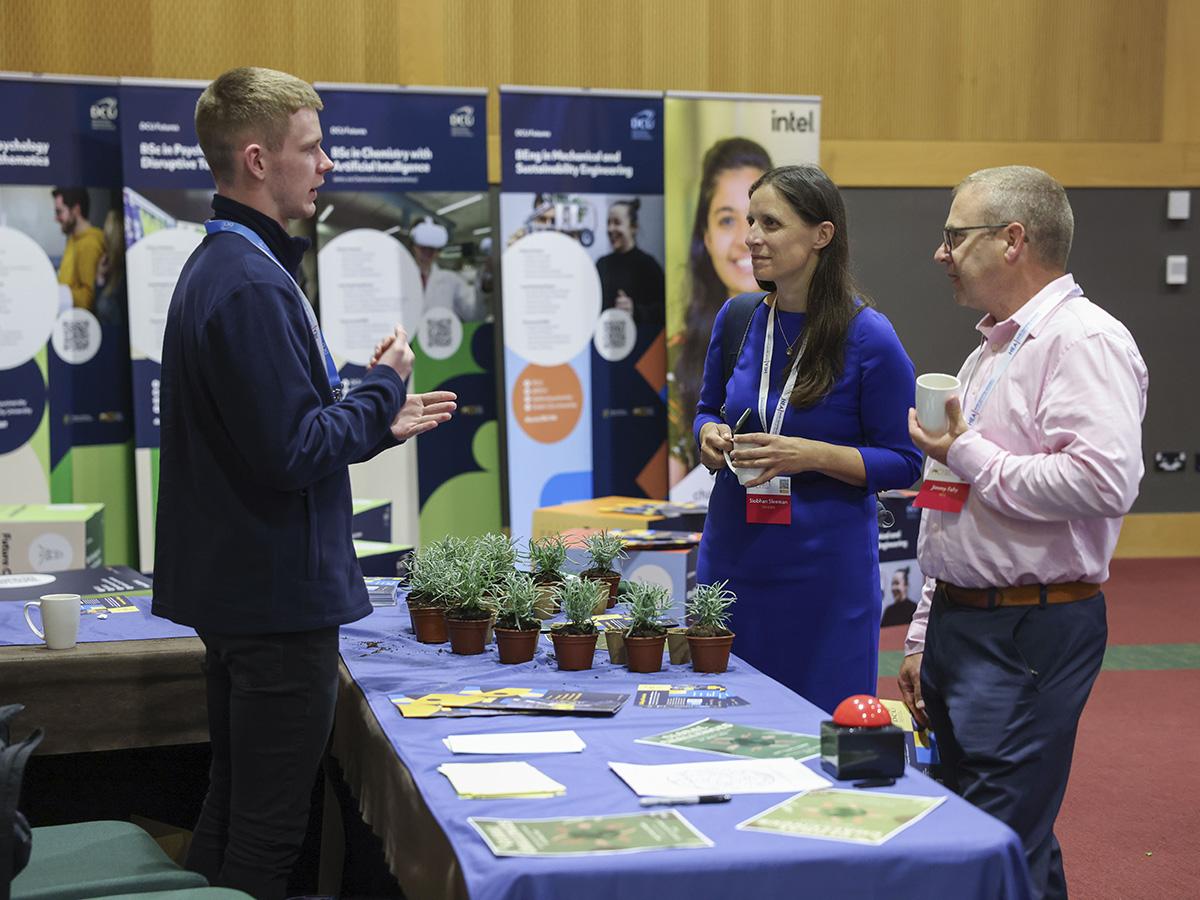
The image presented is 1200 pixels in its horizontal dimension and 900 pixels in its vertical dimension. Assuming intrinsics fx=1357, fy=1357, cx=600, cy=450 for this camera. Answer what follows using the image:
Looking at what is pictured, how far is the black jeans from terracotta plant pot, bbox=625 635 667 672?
503 mm

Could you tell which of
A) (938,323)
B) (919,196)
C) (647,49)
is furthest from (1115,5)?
(647,49)

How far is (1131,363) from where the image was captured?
7.08 ft

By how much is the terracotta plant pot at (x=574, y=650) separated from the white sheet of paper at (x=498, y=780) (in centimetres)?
53

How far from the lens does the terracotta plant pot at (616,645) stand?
2.36 m

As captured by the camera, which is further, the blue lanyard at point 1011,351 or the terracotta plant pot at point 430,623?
the terracotta plant pot at point 430,623

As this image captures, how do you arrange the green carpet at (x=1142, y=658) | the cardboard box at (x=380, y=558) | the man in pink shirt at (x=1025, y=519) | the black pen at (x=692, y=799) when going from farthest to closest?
1. the green carpet at (x=1142, y=658)
2. the cardboard box at (x=380, y=558)
3. the man in pink shirt at (x=1025, y=519)
4. the black pen at (x=692, y=799)

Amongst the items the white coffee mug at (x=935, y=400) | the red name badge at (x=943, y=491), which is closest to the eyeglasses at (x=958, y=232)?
the white coffee mug at (x=935, y=400)

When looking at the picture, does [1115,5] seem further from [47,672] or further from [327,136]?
[47,672]

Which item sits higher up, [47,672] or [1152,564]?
[47,672]

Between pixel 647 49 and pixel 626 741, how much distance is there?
644cm

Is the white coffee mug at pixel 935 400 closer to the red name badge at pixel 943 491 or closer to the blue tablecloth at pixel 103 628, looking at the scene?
the red name badge at pixel 943 491

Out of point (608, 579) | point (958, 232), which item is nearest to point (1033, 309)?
point (958, 232)

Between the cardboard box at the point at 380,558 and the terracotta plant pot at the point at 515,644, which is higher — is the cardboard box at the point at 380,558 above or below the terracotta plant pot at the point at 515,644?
below

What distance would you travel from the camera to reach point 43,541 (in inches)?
182
